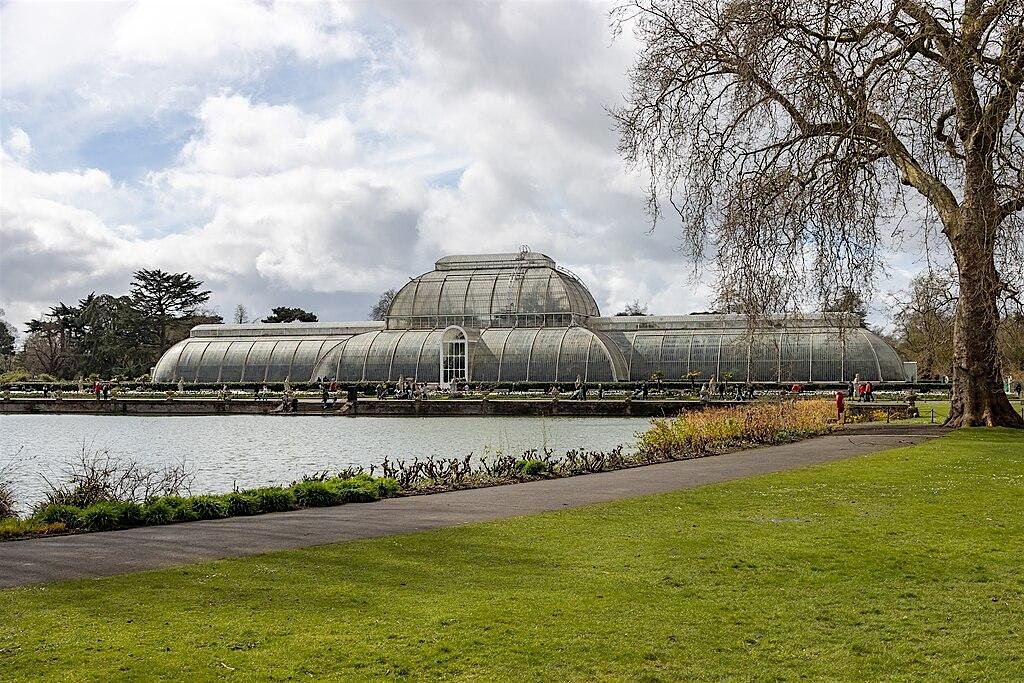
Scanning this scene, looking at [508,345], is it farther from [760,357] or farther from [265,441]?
[265,441]

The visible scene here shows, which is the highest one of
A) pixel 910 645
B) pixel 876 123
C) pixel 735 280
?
pixel 876 123

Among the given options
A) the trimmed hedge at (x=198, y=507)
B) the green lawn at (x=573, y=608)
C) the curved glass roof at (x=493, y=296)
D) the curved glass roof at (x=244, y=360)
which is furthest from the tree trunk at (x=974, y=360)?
the curved glass roof at (x=244, y=360)

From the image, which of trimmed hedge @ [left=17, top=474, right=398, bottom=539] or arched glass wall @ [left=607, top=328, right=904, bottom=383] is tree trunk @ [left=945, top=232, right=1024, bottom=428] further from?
arched glass wall @ [left=607, top=328, right=904, bottom=383]

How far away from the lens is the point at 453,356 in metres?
75.1

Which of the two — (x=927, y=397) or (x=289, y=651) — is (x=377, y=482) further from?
(x=927, y=397)

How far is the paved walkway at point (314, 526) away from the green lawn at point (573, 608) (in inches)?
29.4

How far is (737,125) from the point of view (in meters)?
23.8

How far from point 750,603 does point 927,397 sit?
56453 millimetres

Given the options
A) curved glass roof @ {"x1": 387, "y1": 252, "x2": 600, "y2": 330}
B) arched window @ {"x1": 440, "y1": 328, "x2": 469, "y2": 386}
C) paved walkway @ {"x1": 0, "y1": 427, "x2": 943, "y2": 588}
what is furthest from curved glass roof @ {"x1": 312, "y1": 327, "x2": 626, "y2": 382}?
paved walkway @ {"x1": 0, "y1": 427, "x2": 943, "y2": 588}

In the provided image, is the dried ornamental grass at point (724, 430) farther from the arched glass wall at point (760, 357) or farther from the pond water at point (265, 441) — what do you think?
the arched glass wall at point (760, 357)

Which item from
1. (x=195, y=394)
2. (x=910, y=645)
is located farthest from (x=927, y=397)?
(x=910, y=645)

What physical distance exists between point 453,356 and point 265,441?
3946 centimetres

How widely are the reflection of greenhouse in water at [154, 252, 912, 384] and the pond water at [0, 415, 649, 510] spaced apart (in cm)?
2159

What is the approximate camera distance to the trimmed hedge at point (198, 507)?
12250 millimetres
